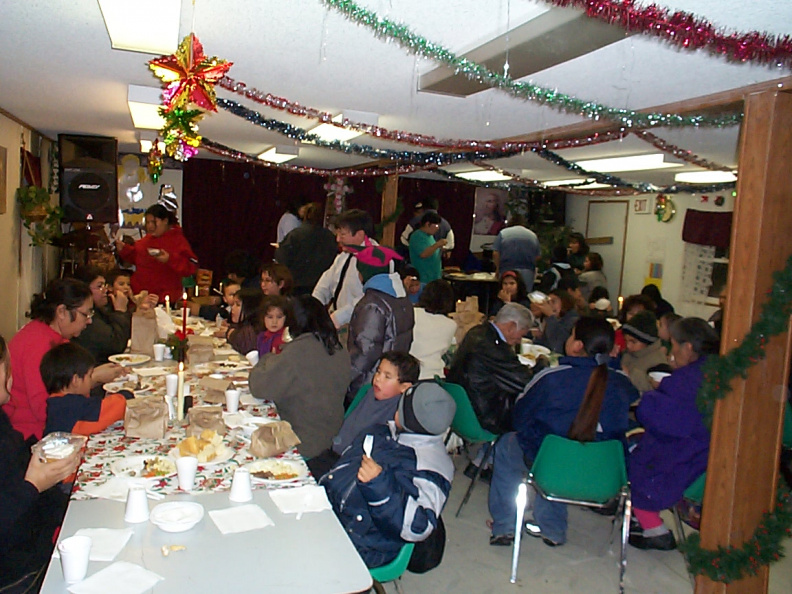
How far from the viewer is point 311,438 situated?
9.37 ft

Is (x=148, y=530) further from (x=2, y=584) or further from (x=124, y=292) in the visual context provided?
(x=124, y=292)

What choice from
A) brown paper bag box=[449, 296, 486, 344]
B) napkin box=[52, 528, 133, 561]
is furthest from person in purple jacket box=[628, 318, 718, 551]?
napkin box=[52, 528, 133, 561]

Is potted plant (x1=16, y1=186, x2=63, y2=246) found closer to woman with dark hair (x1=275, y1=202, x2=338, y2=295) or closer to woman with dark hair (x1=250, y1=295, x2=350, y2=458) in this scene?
woman with dark hair (x1=275, y1=202, x2=338, y2=295)

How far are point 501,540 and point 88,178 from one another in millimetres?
5672

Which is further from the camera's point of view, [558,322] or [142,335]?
[558,322]

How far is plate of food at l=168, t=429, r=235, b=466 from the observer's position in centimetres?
226

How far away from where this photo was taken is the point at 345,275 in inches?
183

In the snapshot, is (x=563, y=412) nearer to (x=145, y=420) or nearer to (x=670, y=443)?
(x=670, y=443)

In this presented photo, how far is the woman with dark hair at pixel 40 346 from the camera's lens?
2703 mm

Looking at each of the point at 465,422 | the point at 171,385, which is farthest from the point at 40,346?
the point at 465,422

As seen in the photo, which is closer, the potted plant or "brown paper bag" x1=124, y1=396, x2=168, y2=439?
"brown paper bag" x1=124, y1=396, x2=168, y2=439

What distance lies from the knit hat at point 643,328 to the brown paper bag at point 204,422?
2.75 metres

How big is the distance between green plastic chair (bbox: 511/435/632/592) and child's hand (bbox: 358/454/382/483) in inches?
45.9

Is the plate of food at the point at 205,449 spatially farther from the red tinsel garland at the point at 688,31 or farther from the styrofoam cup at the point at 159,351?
the red tinsel garland at the point at 688,31
